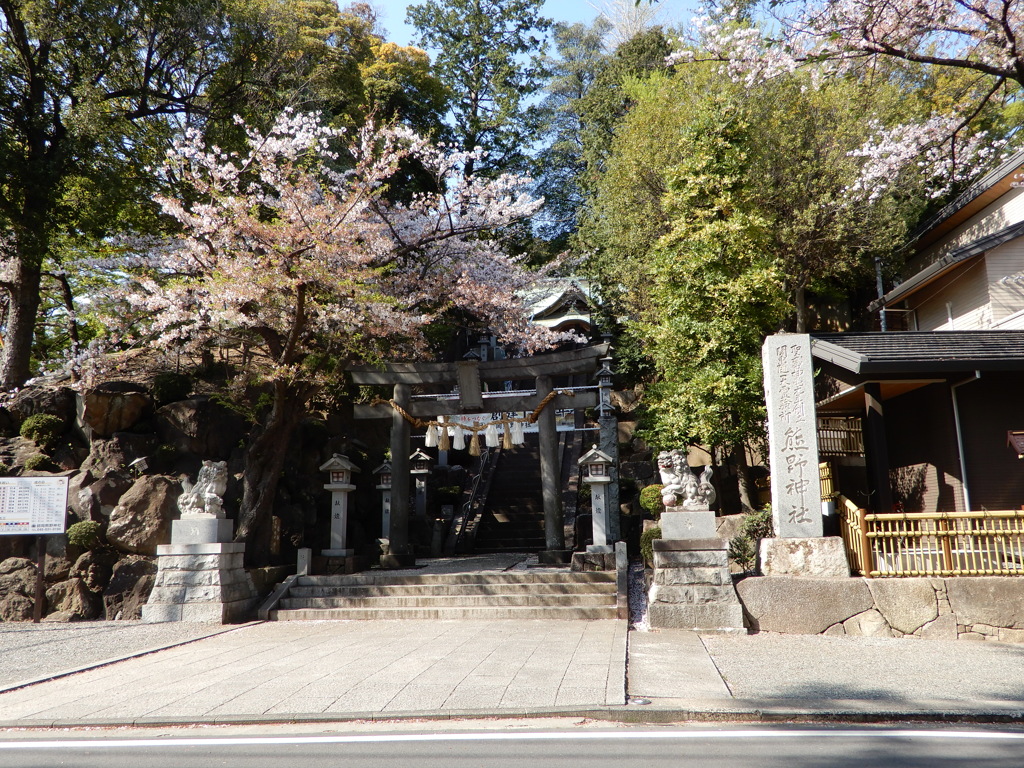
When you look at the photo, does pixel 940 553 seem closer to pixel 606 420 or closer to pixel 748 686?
pixel 748 686

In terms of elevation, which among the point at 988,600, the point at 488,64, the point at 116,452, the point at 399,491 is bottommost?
the point at 988,600

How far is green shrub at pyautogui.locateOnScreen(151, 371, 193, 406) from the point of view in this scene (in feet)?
55.0

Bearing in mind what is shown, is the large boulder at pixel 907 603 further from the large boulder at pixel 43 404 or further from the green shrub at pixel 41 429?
the large boulder at pixel 43 404

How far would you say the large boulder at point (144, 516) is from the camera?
46.0ft

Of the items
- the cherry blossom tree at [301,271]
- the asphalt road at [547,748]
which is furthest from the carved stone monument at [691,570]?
the cherry blossom tree at [301,271]

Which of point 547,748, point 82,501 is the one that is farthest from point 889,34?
point 82,501

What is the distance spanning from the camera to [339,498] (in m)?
16.0

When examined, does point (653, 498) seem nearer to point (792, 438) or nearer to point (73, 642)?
point (792, 438)

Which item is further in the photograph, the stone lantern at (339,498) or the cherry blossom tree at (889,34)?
the stone lantern at (339,498)

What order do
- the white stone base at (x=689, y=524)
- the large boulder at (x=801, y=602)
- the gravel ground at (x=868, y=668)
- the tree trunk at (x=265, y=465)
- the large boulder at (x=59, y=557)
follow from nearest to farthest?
the gravel ground at (x=868, y=668) → the large boulder at (x=801, y=602) → the white stone base at (x=689, y=524) → the large boulder at (x=59, y=557) → the tree trunk at (x=265, y=465)

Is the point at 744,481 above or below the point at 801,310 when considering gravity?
below

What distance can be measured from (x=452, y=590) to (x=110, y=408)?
9.11 meters

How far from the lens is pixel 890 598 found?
9602 mm

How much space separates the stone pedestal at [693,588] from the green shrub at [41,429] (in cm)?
1374
